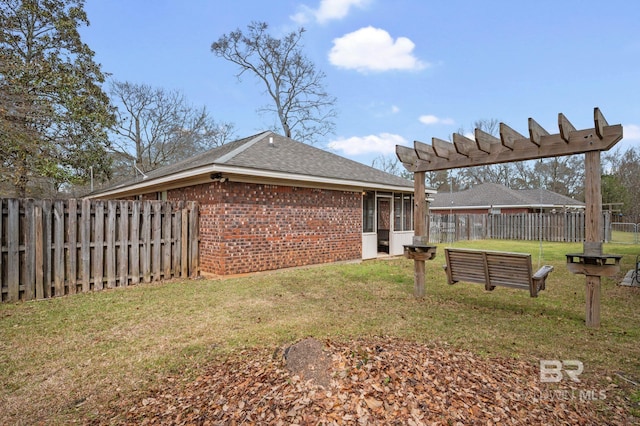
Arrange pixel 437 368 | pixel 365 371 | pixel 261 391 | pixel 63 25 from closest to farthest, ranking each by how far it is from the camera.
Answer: pixel 261 391, pixel 365 371, pixel 437 368, pixel 63 25

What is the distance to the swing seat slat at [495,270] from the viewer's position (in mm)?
4965

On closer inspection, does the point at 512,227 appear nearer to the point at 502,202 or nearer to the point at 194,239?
the point at 502,202

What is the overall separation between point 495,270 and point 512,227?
19.5 metres

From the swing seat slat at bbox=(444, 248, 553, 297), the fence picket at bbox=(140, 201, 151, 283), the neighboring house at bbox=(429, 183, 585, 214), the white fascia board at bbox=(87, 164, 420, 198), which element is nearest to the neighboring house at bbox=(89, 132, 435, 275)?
the white fascia board at bbox=(87, 164, 420, 198)

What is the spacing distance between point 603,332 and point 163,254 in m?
8.46

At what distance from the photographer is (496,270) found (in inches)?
208

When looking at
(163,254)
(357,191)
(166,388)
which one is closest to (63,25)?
(163,254)

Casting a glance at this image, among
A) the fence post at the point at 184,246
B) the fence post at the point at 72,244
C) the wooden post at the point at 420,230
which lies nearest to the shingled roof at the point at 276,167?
the fence post at the point at 184,246

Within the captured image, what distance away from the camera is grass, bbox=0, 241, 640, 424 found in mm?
3135

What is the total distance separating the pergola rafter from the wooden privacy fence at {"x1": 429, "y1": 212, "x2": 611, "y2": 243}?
13668 millimetres

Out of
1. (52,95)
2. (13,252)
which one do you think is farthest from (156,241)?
(52,95)

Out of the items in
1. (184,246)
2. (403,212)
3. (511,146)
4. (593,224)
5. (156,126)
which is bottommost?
(184,246)

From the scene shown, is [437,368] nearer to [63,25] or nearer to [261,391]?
[261,391]

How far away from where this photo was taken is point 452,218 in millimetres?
19719
